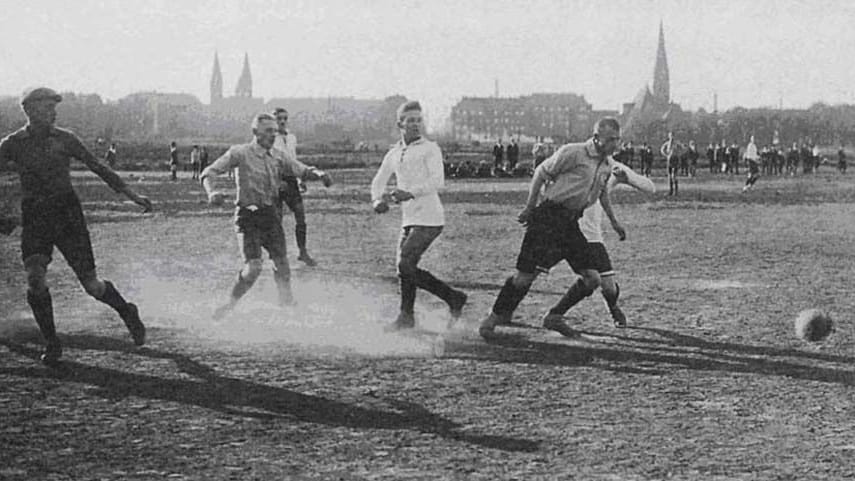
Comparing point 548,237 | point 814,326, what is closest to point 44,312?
point 548,237

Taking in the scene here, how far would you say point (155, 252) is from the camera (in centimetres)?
1534

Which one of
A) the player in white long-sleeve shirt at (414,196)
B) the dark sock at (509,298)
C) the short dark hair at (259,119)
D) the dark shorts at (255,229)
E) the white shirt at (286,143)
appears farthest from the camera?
the white shirt at (286,143)

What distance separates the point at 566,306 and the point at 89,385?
3.97m

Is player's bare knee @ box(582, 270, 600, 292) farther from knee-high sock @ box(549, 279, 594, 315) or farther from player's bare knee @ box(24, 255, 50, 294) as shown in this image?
player's bare knee @ box(24, 255, 50, 294)

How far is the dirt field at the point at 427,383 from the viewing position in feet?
17.3

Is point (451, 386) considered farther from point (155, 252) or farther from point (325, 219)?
point (325, 219)

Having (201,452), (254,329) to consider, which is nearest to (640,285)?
(254,329)

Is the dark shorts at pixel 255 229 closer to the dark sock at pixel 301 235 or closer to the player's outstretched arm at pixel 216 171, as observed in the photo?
the player's outstretched arm at pixel 216 171

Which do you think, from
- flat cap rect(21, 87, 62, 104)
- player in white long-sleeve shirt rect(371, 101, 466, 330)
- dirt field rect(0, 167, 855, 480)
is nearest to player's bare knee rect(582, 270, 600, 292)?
dirt field rect(0, 167, 855, 480)

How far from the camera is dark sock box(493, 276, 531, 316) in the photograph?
8516 mm

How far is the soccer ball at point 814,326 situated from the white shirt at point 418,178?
2998 mm

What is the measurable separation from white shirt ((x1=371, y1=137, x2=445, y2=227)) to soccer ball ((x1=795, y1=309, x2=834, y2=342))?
3.00 meters

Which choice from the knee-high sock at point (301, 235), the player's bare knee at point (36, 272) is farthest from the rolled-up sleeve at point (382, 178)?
the knee-high sock at point (301, 235)

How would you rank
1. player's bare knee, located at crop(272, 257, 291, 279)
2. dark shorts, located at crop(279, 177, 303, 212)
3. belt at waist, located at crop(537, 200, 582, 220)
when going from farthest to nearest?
dark shorts, located at crop(279, 177, 303, 212) < player's bare knee, located at crop(272, 257, 291, 279) < belt at waist, located at crop(537, 200, 582, 220)
